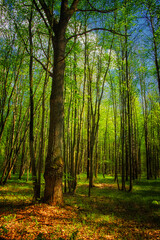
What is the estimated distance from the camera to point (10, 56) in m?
7.76

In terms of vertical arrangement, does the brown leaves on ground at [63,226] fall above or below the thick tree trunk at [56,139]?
below

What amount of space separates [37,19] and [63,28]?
180 cm

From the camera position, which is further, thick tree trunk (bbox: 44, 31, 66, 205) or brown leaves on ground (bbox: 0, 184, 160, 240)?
thick tree trunk (bbox: 44, 31, 66, 205)

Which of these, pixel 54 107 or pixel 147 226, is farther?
pixel 54 107

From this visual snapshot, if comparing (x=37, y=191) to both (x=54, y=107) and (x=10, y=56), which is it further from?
(x=10, y=56)

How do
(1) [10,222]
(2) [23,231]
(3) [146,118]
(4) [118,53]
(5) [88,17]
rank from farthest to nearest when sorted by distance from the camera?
1. (3) [146,118]
2. (4) [118,53]
3. (5) [88,17]
4. (1) [10,222]
5. (2) [23,231]

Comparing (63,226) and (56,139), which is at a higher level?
(56,139)

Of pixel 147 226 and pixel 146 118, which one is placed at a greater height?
pixel 146 118

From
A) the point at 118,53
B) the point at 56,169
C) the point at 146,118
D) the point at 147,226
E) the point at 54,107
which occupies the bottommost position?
the point at 147,226

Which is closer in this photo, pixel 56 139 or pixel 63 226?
pixel 63 226

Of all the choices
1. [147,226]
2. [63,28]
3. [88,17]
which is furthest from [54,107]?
[88,17]

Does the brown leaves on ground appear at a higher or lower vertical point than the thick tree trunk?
lower

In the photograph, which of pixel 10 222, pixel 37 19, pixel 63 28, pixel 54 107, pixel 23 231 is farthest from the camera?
pixel 37 19

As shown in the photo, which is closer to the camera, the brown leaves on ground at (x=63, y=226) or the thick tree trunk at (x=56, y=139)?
the brown leaves on ground at (x=63, y=226)
